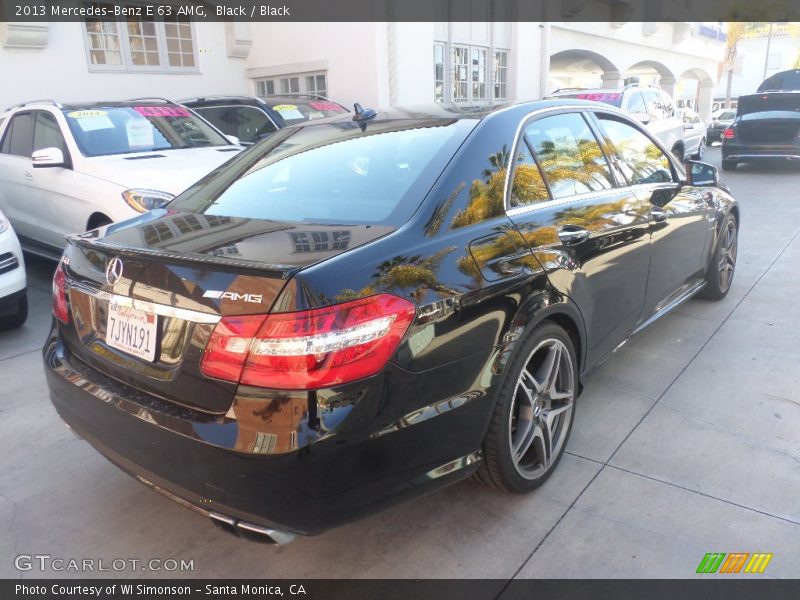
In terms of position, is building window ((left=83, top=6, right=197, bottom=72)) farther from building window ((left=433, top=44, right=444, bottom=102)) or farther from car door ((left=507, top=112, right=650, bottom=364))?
car door ((left=507, top=112, right=650, bottom=364))

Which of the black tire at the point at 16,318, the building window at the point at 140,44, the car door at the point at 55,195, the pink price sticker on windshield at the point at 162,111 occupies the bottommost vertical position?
the black tire at the point at 16,318

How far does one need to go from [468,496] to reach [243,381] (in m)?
1.33

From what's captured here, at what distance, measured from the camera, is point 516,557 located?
2.46m

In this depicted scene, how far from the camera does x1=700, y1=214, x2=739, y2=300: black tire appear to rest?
489 centimetres

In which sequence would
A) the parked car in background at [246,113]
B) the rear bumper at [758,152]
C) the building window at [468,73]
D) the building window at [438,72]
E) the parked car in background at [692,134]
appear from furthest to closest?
the building window at [468,73] → the building window at [438,72] → the parked car in background at [692,134] → the rear bumper at [758,152] → the parked car in background at [246,113]

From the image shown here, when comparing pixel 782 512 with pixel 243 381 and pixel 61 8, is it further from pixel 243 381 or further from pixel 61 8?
pixel 61 8

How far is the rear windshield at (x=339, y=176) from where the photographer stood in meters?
2.48

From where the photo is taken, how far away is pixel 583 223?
3004 millimetres

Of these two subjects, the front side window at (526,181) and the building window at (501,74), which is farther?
the building window at (501,74)

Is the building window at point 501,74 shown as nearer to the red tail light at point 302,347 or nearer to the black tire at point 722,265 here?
the black tire at point 722,265

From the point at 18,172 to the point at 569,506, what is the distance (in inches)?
242

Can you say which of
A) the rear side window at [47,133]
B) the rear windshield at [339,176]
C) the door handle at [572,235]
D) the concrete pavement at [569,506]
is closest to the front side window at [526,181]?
the door handle at [572,235]

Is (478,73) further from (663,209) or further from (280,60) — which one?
(663,209)

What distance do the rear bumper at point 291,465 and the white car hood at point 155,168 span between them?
3.19 metres
